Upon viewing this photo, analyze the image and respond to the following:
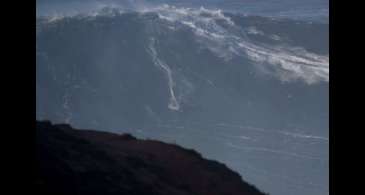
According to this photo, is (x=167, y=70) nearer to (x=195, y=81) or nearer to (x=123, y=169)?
(x=195, y=81)

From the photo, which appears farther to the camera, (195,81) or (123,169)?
(195,81)

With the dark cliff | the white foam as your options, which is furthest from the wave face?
the dark cliff

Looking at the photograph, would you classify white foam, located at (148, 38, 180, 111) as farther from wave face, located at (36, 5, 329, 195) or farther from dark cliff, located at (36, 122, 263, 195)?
dark cliff, located at (36, 122, 263, 195)

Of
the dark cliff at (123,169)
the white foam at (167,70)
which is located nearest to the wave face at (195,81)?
the white foam at (167,70)

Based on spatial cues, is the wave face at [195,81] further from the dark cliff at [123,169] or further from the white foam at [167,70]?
the dark cliff at [123,169]

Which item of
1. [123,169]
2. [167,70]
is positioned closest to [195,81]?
[167,70]
